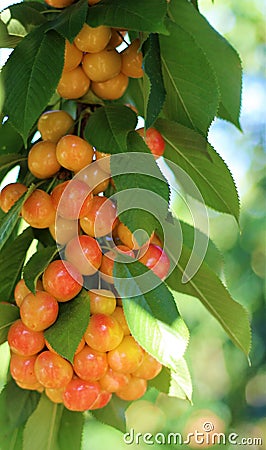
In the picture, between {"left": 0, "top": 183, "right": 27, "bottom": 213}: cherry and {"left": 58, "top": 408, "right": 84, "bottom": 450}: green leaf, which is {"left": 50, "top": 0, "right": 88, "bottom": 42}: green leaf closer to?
{"left": 0, "top": 183, "right": 27, "bottom": 213}: cherry

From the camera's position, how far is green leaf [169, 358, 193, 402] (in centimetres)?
74

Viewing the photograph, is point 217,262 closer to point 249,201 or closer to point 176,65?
point 176,65

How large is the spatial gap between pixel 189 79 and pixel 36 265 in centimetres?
27

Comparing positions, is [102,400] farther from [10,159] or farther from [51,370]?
[10,159]

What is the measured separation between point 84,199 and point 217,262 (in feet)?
0.78

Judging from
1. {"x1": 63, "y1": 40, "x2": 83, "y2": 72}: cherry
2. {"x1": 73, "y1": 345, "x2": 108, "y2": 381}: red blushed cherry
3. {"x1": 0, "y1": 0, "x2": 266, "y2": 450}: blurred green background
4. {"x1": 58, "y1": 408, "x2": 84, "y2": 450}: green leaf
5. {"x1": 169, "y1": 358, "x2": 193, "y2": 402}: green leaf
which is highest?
{"x1": 63, "y1": 40, "x2": 83, "y2": 72}: cherry

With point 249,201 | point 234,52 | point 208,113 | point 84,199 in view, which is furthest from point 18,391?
point 249,201

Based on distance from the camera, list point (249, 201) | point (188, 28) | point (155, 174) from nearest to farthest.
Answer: point (155, 174) < point (188, 28) < point (249, 201)

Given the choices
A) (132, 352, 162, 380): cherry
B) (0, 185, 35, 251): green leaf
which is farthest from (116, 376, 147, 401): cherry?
(0, 185, 35, 251): green leaf

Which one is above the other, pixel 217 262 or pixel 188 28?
pixel 188 28

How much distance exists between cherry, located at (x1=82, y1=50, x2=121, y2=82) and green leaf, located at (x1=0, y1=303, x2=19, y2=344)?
0.28 m

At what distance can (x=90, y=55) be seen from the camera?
70cm

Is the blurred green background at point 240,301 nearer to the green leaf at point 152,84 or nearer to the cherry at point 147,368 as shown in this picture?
the cherry at point 147,368

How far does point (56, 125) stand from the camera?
0.74 m
